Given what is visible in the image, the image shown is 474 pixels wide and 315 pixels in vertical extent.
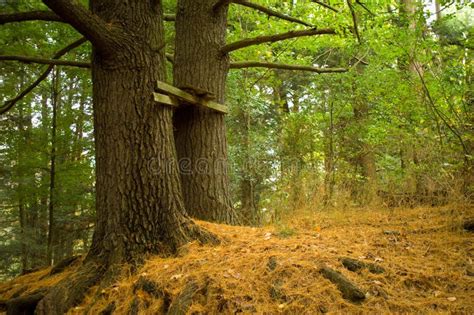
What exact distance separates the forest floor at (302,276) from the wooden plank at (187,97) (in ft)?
5.76

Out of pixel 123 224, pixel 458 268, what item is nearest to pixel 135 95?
pixel 123 224

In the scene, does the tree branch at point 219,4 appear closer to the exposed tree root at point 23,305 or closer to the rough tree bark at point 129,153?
the rough tree bark at point 129,153

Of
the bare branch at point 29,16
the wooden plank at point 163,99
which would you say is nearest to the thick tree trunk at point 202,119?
the wooden plank at point 163,99

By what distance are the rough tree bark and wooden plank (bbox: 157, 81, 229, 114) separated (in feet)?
0.38

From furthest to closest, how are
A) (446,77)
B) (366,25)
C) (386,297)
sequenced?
(366,25) → (446,77) → (386,297)

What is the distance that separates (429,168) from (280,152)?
446 centimetres

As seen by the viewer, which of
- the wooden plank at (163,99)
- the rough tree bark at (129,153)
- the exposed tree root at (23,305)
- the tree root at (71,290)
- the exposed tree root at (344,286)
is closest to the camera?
the exposed tree root at (344,286)

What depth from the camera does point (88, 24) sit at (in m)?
3.42

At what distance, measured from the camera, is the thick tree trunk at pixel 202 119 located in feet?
16.9

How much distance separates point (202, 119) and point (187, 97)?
26.1 inches

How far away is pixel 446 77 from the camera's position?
5.68 meters

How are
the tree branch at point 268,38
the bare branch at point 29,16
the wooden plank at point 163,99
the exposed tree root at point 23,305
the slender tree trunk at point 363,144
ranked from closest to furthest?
1. the exposed tree root at point 23,305
2. the wooden plank at point 163,99
3. the bare branch at point 29,16
4. the tree branch at point 268,38
5. the slender tree trunk at point 363,144

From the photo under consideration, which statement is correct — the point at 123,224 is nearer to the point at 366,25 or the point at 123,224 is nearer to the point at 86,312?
the point at 86,312

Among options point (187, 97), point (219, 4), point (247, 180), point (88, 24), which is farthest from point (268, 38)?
point (247, 180)
